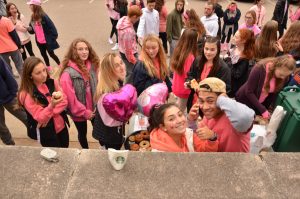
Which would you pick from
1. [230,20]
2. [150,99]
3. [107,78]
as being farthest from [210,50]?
[230,20]

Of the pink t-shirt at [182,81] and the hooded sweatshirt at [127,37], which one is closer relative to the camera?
the pink t-shirt at [182,81]

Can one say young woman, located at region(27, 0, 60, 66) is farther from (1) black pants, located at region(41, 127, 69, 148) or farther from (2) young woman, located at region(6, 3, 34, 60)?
(1) black pants, located at region(41, 127, 69, 148)

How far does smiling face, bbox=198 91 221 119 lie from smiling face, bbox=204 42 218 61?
4.69 feet

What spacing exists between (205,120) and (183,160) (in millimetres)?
918

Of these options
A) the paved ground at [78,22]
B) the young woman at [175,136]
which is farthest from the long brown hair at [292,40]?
the paved ground at [78,22]

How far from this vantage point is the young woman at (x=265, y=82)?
338 centimetres

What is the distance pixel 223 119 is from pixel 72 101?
202 cm

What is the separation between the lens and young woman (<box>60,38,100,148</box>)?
3.56 metres

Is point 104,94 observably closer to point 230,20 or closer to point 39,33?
point 39,33

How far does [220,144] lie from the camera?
2.37 m

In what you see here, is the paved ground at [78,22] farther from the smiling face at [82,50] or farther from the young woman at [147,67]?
the smiling face at [82,50]

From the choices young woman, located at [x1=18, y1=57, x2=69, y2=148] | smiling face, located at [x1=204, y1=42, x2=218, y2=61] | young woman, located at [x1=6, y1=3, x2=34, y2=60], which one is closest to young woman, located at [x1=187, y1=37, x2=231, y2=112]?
smiling face, located at [x1=204, y1=42, x2=218, y2=61]

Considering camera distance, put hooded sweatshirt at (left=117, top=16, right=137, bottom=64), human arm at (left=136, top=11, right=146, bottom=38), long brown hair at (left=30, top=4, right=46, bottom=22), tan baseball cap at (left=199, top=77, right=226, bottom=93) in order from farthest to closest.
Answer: human arm at (left=136, top=11, right=146, bottom=38) → long brown hair at (left=30, top=4, right=46, bottom=22) → hooded sweatshirt at (left=117, top=16, right=137, bottom=64) → tan baseball cap at (left=199, top=77, right=226, bottom=93)

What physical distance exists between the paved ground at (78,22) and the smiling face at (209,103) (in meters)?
2.64
